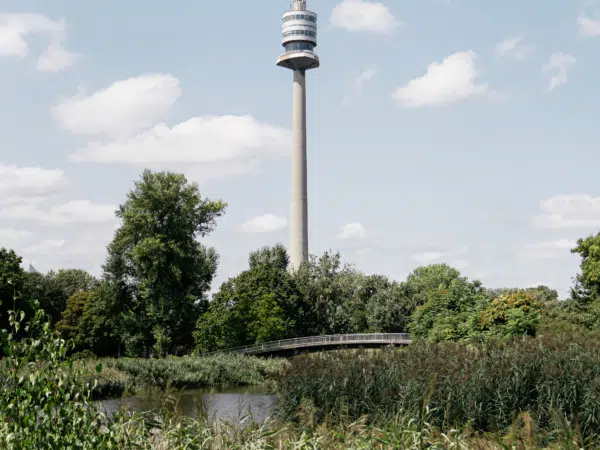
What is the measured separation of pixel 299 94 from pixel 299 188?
12.1 metres

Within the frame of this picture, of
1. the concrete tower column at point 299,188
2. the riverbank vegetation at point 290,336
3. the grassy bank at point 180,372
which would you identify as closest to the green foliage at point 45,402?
the riverbank vegetation at point 290,336

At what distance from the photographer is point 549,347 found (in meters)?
17.4

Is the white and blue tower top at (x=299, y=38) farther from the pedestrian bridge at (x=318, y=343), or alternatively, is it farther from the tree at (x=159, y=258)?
the pedestrian bridge at (x=318, y=343)

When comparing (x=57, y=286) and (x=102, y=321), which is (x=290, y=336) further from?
(x=57, y=286)

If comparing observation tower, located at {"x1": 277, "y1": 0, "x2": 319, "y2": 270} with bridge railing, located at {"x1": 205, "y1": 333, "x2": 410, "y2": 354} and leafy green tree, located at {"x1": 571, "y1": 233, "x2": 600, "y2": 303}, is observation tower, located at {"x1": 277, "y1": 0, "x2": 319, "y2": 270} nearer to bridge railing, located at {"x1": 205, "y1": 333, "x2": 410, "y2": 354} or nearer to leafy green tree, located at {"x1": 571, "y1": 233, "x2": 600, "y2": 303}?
bridge railing, located at {"x1": 205, "y1": 333, "x2": 410, "y2": 354}

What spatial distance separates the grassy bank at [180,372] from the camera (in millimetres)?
31406

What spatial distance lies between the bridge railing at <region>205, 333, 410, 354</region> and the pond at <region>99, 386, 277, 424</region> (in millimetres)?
10656

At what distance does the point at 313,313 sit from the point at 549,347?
130ft

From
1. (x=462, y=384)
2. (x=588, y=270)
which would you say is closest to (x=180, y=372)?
(x=462, y=384)

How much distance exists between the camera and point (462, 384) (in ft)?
46.8

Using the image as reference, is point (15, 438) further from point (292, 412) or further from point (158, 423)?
point (292, 412)

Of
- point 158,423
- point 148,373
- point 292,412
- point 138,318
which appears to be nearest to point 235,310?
point 138,318

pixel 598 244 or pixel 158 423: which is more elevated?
pixel 598 244

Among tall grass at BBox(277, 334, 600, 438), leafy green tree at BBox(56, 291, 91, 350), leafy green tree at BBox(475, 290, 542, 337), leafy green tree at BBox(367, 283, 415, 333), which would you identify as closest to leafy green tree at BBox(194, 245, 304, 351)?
leafy green tree at BBox(367, 283, 415, 333)
